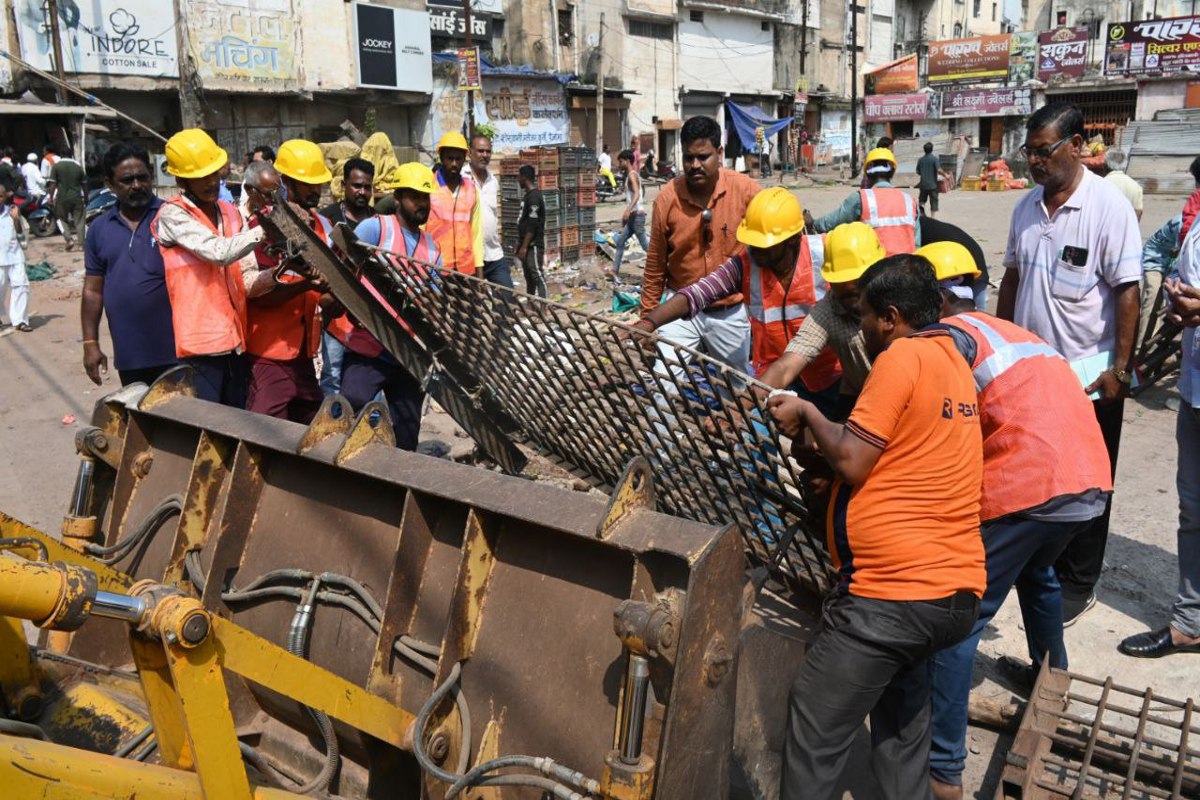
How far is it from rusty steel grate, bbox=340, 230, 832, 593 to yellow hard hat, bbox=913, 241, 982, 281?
0.75m

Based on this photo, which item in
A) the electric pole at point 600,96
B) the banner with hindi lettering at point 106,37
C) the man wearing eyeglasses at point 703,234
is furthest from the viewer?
the electric pole at point 600,96

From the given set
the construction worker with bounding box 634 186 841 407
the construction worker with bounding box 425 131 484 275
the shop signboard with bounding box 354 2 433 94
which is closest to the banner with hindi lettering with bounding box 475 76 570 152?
the shop signboard with bounding box 354 2 433 94

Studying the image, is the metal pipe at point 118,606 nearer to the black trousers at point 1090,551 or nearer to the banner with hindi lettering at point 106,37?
the black trousers at point 1090,551

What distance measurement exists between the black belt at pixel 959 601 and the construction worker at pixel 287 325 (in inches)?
113

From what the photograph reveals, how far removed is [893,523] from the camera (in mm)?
2318

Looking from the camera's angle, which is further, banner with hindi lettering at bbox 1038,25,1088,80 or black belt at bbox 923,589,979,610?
banner with hindi lettering at bbox 1038,25,1088,80

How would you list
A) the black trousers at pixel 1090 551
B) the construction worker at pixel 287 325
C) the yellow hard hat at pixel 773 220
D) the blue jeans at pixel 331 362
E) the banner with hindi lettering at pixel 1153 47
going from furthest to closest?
the banner with hindi lettering at pixel 1153 47
the blue jeans at pixel 331 362
the construction worker at pixel 287 325
the black trousers at pixel 1090 551
the yellow hard hat at pixel 773 220

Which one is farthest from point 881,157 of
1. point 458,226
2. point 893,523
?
point 893,523

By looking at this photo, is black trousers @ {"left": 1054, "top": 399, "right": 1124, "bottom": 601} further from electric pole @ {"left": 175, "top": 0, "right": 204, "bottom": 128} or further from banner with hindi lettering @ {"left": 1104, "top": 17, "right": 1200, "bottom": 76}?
banner with hindi lettering @ {"left": 1104, "top": 17, "right": 1200, "bottom": 76}

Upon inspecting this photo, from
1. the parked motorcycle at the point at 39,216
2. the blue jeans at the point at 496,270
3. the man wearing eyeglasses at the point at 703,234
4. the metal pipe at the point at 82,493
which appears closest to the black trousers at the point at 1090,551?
the man wearing eyeglasses at the point at 703,234

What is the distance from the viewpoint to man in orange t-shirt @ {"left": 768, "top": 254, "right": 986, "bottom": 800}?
2.29m

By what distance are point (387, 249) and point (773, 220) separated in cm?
187

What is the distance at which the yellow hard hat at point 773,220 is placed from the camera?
11.3ft

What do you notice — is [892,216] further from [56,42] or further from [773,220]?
[56,42]
